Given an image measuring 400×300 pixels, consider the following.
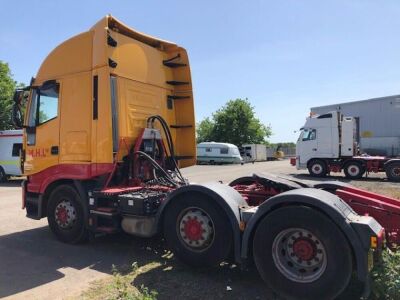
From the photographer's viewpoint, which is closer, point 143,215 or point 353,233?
point 353,233

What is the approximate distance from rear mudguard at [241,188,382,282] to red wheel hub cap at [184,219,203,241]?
782 mm

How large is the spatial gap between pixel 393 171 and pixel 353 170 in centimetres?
195

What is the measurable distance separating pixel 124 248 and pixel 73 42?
3.74 metres

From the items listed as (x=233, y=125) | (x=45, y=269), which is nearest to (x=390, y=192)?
(x=45, y=269)

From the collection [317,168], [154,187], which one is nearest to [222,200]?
[154,187]

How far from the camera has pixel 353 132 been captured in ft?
67.8

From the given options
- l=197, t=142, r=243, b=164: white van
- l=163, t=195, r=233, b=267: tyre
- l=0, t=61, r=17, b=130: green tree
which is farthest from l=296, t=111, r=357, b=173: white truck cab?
l=197, t=142, r=243, b=164: white van

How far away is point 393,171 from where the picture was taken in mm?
19234

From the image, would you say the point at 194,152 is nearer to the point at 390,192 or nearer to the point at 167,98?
the point at 167,98

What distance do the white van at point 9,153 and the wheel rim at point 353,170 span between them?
17023 millimetres

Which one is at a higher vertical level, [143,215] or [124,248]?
[143,215]

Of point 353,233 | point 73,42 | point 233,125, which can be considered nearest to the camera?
point 353,233

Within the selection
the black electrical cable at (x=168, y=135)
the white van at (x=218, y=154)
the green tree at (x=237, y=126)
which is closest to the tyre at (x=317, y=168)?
the black electrical cable at (x=168, y=135)

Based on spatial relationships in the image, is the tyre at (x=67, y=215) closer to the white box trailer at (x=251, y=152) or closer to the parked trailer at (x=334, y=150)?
Result: the parked trailer at (x=334, y=150)
